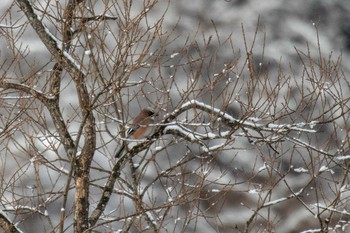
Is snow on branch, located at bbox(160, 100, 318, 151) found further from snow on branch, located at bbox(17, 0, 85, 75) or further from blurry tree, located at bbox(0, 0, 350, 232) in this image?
snow on branch, located at bbox(17, 0, 85, 75)

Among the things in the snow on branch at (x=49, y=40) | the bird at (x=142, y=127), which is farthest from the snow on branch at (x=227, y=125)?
the snow on branch at (x=49, y=40)

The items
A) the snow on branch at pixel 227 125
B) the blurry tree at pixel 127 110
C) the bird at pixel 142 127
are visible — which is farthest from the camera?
the bird at pixel 142 127

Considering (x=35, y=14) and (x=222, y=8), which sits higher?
(x=222, y=8)

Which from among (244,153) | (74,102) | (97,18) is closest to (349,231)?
(244,153)

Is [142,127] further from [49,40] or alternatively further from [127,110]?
[49,40]

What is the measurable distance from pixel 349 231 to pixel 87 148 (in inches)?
288

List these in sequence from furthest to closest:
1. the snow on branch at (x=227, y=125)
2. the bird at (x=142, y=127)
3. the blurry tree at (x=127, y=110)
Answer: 1. the bird at (x=142, y=127)
2. the snow on branch at (x=227, y=125)
3. the blurry tree at (x=127, y=110)

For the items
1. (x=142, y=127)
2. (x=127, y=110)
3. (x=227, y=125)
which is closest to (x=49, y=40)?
(x=127, y=110)

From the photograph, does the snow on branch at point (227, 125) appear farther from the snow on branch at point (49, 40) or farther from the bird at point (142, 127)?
the snow on branch at point (49, 40)

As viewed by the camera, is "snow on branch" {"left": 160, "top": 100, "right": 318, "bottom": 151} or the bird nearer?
"snow on branch" {"left": 160, "top": 100, "right": 318, "bottom": 151}

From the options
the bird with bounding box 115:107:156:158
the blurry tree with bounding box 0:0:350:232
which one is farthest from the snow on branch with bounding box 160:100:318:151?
the bird with bounding box 115:107:156:158

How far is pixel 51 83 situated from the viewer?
19.6ft

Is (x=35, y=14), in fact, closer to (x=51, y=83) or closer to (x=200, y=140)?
(x=51, y=83)

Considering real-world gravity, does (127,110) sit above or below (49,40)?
below
